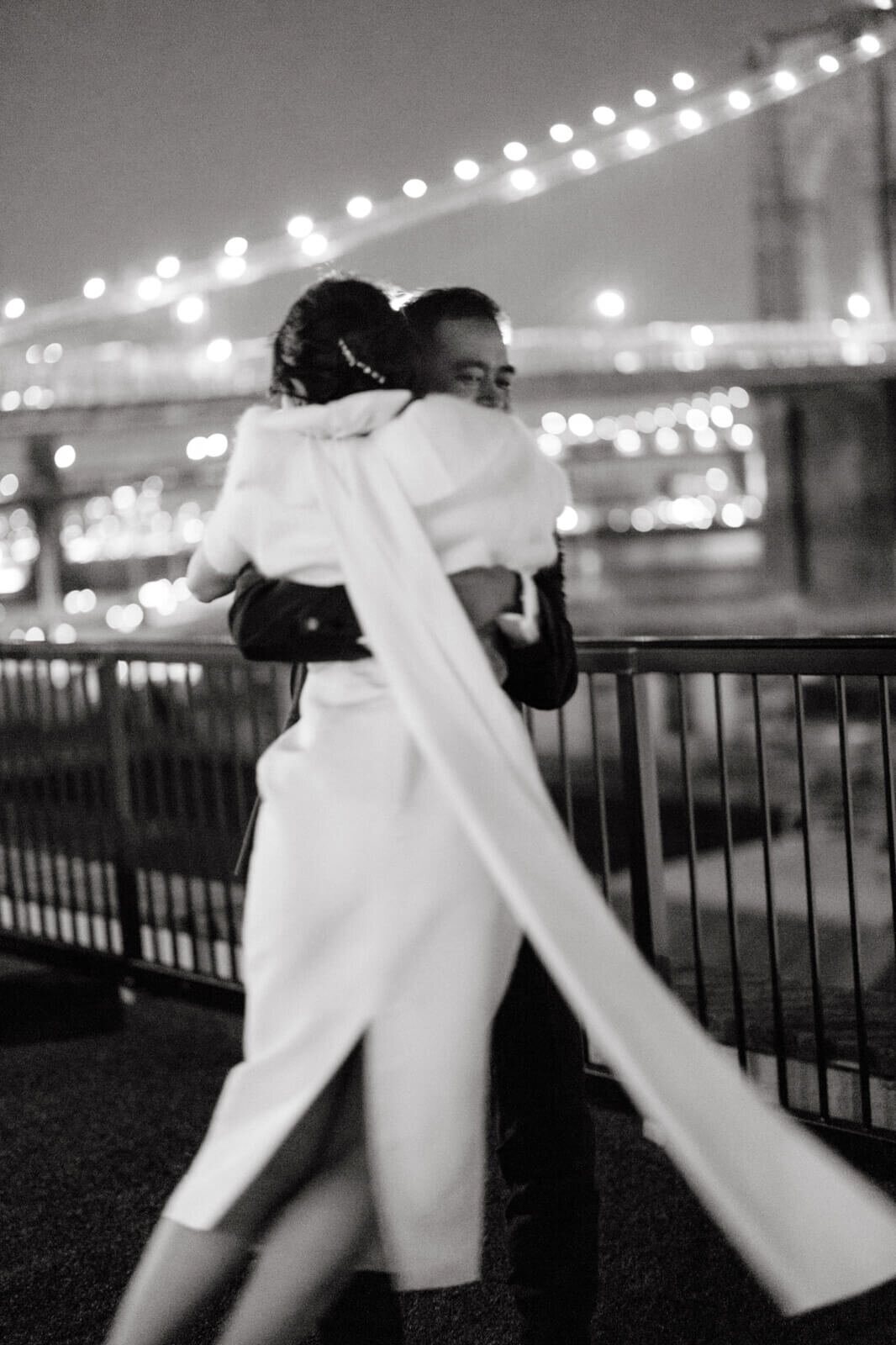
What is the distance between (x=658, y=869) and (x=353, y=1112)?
1379 mm

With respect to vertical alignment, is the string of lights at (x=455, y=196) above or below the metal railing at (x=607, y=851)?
above

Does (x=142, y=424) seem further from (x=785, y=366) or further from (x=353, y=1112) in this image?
(x=353, y=1112)

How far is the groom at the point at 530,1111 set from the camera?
1.74 m

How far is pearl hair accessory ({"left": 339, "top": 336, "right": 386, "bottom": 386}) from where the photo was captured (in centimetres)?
155

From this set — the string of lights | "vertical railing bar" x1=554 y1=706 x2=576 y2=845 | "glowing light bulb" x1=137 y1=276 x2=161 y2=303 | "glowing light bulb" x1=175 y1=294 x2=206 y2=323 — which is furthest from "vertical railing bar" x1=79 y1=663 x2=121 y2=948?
"glowing light bulb" x1=175 y1=294 x2=206 y2=323

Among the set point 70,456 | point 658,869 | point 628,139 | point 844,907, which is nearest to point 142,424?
point 70,456

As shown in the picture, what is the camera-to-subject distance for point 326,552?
1524 mm

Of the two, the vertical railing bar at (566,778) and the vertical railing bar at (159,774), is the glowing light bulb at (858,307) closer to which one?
the vertical railing bar at (159,774)

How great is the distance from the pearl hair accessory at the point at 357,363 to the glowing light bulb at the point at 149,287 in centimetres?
2940

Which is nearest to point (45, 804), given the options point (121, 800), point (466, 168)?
point (121, 800)

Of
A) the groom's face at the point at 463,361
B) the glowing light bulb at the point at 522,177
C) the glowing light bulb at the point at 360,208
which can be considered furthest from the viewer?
the glowing light bulb at the point at 522,177

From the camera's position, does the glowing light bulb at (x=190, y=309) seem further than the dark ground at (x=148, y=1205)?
Yes

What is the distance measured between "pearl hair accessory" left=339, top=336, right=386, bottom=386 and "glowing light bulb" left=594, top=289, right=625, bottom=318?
125ft

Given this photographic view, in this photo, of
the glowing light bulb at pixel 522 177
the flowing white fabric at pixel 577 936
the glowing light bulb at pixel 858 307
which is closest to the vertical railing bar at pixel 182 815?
the flowing white fabric at pixel 577 936
